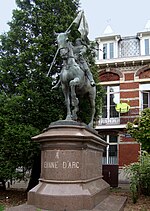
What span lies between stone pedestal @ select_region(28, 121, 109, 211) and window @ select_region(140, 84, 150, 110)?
17.8 m

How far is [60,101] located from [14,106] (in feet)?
6.26

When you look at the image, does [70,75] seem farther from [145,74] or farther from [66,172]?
[145,74]

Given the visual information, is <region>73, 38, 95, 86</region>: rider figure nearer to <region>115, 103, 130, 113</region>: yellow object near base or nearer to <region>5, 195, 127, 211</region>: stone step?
<region>5, 195, 127, 211</region>: stone step

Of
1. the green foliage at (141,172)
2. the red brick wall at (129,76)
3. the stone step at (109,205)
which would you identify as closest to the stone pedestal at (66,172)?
the stone step at (109,205)

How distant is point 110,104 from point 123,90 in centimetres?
160

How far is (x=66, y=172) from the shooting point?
6859 millimetres

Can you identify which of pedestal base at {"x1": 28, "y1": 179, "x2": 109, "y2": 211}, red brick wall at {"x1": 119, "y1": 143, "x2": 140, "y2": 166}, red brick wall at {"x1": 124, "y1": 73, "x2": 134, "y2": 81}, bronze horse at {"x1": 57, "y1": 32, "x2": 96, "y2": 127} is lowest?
pedestal base at {"x1": 28, "y1": 179, "x2": 109, "y2": 211}

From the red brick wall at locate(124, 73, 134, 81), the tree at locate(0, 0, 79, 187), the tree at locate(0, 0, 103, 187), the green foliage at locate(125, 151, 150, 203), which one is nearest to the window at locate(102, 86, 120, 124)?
the red brick wall at locate(124, 73, 134, 81)

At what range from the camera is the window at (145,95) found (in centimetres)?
2439

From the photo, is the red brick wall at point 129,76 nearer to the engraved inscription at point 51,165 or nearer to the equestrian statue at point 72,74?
the equestrian statue at point 72,74

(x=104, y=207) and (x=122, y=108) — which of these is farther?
(x=122, y=108)

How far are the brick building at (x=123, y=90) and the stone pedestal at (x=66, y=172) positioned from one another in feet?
54.7

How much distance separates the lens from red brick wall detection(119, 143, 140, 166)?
918 inches

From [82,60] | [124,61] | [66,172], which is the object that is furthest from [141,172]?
[124,61]
